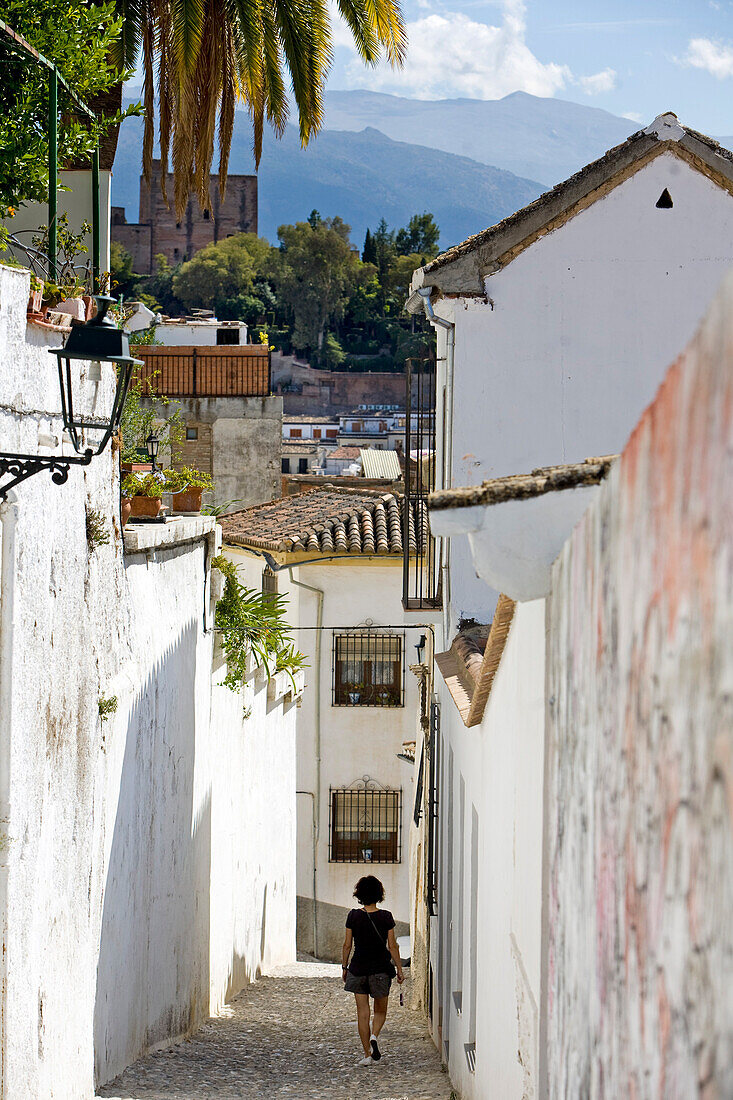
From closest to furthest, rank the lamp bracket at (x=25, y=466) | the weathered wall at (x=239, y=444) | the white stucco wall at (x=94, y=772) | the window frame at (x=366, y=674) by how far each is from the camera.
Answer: the lamp bracket at (x=25, y=466), the white stucco wall at (x=94, y=772), the window frame at (x=366, y=674), the weathered wall at (x=239, y=444)

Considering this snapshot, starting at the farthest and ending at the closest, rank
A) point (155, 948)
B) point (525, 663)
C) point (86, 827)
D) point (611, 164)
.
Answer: point (611, 164) → point (155, 948) → point (86, 827) → point (525, 663)

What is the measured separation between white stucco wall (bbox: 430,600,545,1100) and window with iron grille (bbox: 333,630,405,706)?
1252 centimetres

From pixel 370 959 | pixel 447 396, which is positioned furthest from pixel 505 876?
pixel 447 396

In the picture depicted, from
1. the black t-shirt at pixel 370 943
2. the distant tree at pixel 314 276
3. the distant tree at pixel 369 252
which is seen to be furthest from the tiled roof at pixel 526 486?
the distant tree at pixel 369 252

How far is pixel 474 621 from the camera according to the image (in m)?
9.59

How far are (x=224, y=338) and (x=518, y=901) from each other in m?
33.3

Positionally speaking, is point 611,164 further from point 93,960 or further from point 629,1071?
point 629,1071

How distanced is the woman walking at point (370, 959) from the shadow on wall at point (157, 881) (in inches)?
49.4

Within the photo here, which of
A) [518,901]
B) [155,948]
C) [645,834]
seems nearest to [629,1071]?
[645,834]

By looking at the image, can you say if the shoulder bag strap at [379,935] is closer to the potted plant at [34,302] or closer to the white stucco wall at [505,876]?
the white stucco wall at [505,876]

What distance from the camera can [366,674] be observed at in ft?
68.9

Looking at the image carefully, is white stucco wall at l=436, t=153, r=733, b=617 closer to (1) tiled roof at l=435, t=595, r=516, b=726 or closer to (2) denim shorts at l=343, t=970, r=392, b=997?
(1) tiled roof at l=435, t=595, r=516, b=726

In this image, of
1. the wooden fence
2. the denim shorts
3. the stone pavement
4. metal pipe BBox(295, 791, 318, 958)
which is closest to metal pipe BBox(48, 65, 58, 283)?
the stone pavement

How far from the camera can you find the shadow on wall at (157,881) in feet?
23.2
